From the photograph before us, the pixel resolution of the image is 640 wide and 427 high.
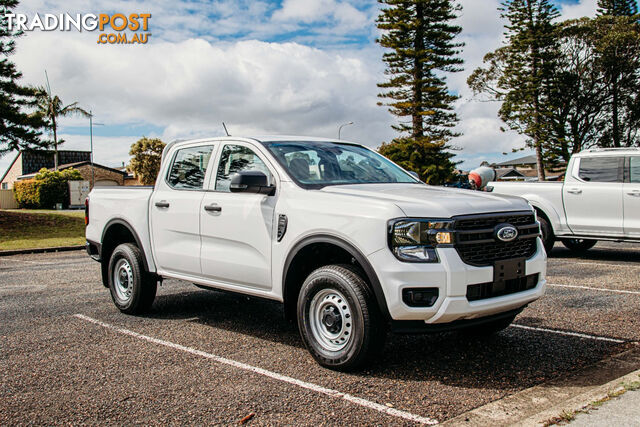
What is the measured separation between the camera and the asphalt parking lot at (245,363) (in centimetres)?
378

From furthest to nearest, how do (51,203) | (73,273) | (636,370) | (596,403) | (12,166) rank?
(12,166) < (51,203) < (73,273) < (636,370) < (596,403)

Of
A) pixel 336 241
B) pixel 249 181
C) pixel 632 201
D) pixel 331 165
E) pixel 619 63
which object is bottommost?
pixel 336 241

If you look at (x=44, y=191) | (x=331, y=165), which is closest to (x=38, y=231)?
(x=331, y=165)

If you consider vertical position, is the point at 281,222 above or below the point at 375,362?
above

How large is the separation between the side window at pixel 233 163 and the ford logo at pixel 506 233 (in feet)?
7.14

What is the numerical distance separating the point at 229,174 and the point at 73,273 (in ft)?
20.1

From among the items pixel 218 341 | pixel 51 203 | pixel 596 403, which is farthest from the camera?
pixel 51 203

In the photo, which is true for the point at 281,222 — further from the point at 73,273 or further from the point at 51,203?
the point at 51,203

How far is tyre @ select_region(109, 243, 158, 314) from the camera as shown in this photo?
6.40 meters

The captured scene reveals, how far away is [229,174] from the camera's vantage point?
562 cm

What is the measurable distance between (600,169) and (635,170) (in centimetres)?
60

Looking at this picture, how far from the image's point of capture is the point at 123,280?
675cm

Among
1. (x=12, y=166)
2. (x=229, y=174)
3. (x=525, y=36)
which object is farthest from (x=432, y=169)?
(x=12, y=166)

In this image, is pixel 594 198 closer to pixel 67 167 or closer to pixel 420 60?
pixel 420 60
